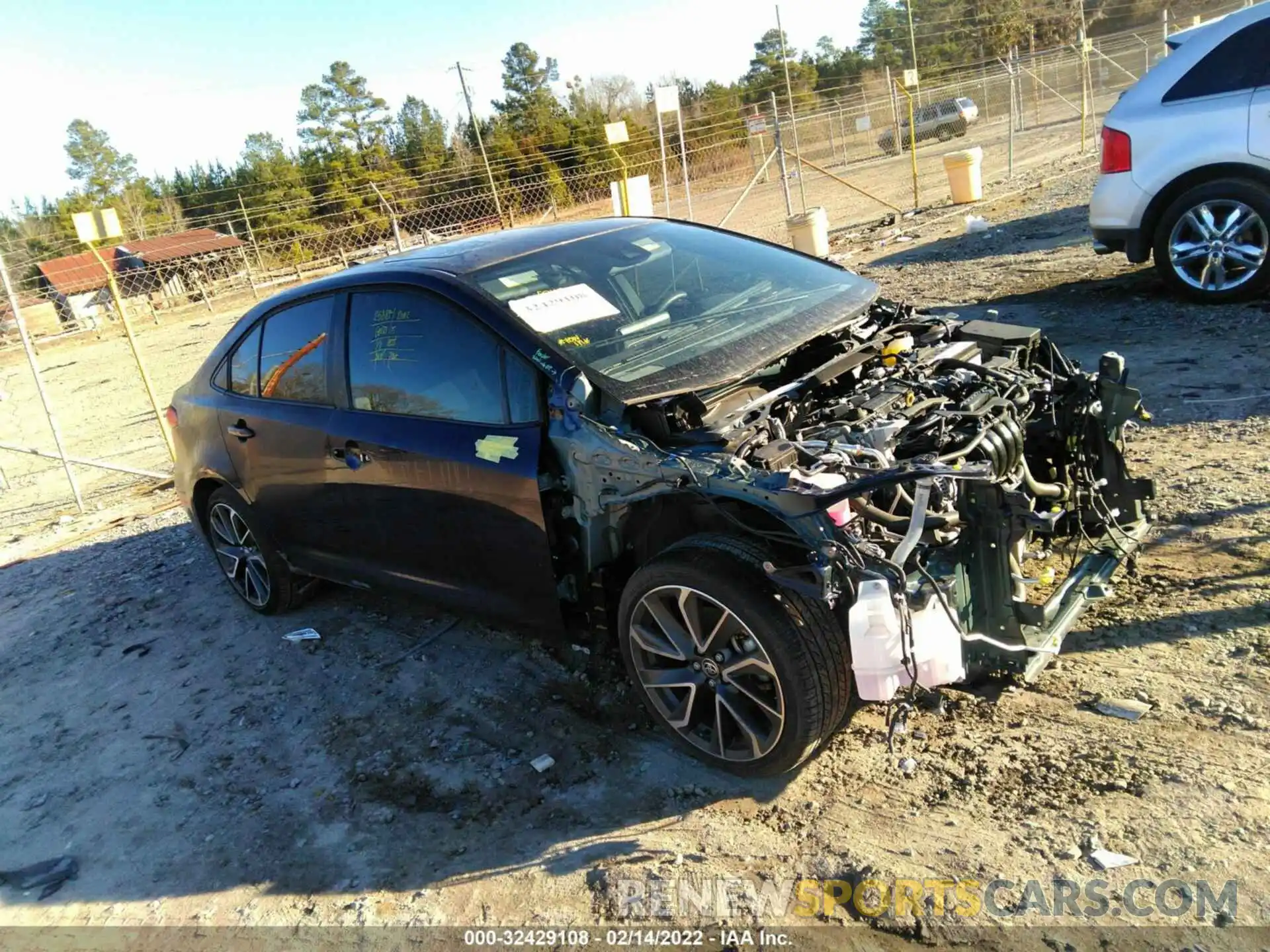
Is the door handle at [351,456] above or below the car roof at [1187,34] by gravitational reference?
below

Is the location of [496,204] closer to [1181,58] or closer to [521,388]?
[1181,58]

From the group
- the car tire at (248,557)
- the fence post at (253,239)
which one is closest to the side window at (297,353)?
the car tire at (248,557)

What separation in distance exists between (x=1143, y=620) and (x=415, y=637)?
3351 mm

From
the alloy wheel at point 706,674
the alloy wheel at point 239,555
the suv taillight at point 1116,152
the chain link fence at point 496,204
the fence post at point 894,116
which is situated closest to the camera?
the alloy wheel at point 706,674

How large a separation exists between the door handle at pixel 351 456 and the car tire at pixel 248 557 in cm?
109

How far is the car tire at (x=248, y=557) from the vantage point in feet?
16.6

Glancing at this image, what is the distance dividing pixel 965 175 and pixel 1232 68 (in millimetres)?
9037

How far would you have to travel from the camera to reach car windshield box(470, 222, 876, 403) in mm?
3486

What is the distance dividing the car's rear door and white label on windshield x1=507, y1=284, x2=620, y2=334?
46.0 inches

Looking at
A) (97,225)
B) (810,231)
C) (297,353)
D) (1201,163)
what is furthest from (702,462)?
(810,231)

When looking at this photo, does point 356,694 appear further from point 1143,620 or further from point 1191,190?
point 1191,190

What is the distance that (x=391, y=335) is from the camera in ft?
13.1

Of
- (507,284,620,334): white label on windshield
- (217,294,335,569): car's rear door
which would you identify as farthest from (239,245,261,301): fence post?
(507,284,620,334): white label on windshield

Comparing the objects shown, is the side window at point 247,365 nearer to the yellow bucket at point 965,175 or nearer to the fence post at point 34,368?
the fence post at point 34,368
